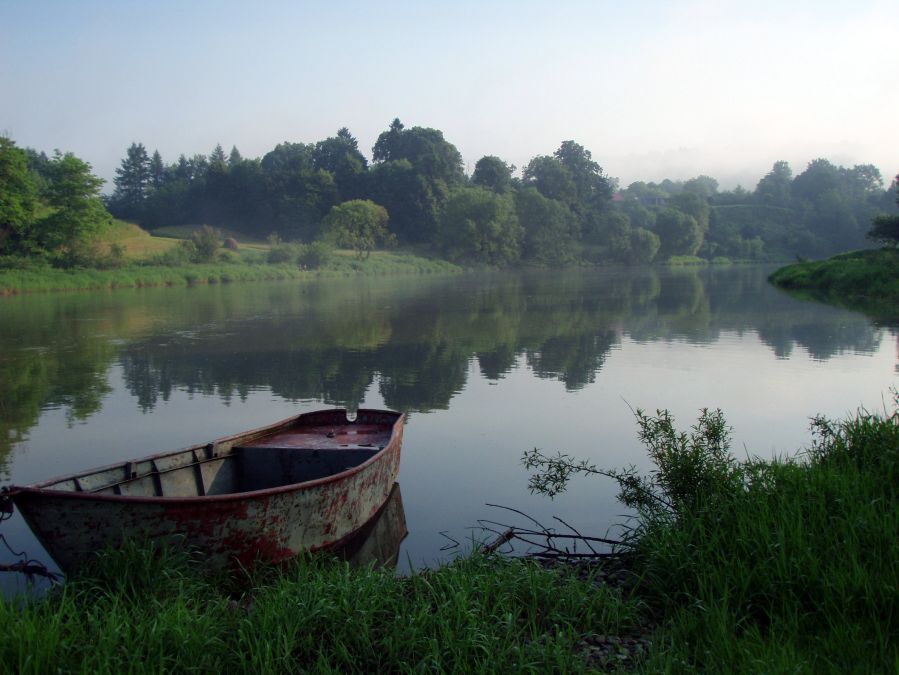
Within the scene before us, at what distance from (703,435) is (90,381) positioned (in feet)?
42.5

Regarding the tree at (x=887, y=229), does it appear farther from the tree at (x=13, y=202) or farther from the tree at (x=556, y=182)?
the tree at (x=556, y=182)

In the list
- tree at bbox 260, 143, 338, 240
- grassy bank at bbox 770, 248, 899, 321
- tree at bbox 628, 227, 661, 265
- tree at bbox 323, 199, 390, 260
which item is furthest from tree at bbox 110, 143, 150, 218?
grassy bank at bbox 770, 248, 899, 321

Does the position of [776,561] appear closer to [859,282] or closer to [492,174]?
[859,282]

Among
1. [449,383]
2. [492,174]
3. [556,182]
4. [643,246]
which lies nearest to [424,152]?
[492,174]

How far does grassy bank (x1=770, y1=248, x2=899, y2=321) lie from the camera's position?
2822cm

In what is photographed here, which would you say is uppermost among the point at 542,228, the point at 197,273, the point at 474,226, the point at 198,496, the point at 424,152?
the point at 424,152

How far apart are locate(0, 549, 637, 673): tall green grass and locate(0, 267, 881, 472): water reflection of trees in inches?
274

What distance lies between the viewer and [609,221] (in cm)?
9688

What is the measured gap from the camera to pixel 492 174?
99.2 metres

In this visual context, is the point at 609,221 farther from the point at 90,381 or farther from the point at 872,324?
the point at 90,381

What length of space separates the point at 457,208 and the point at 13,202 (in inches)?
1863

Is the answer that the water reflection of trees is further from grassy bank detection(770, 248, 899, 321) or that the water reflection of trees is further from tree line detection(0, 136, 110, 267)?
tree line detection(0, 136, 110, 267)

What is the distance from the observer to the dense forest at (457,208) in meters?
81.1

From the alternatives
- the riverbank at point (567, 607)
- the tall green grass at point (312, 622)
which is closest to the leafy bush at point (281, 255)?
the riverbank at point (567, 607)
